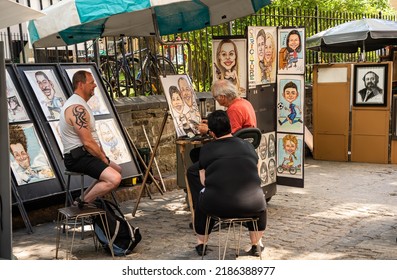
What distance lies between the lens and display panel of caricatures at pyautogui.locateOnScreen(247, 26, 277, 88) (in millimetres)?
8102

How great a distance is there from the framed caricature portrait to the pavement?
224 centimetres

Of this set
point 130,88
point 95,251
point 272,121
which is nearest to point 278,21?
point 130,88

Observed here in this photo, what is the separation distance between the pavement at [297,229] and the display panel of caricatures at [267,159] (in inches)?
16.8

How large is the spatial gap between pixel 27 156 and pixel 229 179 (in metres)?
3.20

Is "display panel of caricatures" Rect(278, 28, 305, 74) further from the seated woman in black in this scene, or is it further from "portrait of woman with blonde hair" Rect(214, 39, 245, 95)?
the seated woman in black

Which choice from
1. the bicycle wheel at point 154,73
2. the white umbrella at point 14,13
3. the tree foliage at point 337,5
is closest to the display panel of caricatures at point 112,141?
the bicycle wheel at point 154,73

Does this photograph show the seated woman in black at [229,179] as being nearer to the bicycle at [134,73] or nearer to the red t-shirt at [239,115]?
the red t-shirt at [239,115]

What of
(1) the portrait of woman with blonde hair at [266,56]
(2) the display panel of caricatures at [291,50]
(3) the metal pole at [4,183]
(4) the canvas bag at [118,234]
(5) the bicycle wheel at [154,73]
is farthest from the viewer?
(5) the bicycle wheel at [154,73]

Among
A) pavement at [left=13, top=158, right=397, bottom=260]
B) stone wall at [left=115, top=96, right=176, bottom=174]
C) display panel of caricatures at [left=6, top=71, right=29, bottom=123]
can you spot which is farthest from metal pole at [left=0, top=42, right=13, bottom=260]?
stone wall at [left=115, top=96, right=176, bottom=174]

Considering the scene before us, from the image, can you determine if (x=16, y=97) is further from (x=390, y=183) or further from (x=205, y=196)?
(x=390, y=183)

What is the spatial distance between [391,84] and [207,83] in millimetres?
3357

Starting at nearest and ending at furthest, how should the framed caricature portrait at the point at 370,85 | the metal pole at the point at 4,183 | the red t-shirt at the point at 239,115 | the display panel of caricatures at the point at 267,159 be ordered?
the metal pole at the point at 4,183 < the red t-shirt at the point at 239,115 < the display panel of caricatures at the point at 267,159 < the framed caricature portrait at the point at 370,85

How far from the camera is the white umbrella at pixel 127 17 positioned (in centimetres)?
689

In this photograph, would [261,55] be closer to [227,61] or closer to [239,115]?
[227,61]
